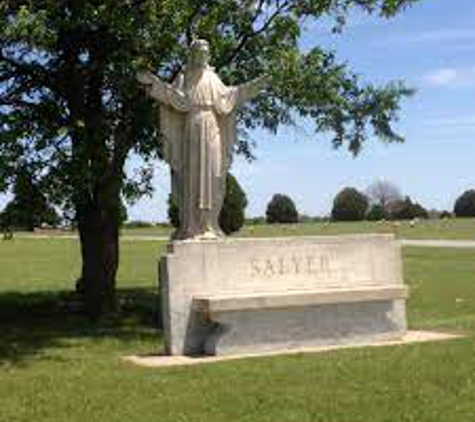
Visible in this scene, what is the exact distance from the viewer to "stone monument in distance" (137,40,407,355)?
12.9 metres

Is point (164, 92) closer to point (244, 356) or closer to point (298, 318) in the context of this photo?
point (298, 318)

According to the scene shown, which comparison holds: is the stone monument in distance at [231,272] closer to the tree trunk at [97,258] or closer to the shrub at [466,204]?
Result: the tree trunk at [97,258]

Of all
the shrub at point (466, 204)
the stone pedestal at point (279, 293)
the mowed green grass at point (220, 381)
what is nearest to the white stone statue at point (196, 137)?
the stone pedestal at point (279, 293)

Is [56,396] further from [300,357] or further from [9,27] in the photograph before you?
[9,27]

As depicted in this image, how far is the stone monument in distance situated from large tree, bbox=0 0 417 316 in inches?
82.3

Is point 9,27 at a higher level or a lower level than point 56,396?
higher

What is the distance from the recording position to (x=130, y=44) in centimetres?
1569

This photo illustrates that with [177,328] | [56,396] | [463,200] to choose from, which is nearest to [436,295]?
[177,328]

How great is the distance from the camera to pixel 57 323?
17.5 metres

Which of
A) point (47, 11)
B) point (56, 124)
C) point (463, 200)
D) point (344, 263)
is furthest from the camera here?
point (463, 200)

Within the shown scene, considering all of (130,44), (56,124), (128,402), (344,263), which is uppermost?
(130,44)

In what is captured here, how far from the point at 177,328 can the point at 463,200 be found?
7387 cm

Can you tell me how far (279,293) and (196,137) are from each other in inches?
82.6

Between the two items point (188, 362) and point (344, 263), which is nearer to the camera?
point (188, 362)
